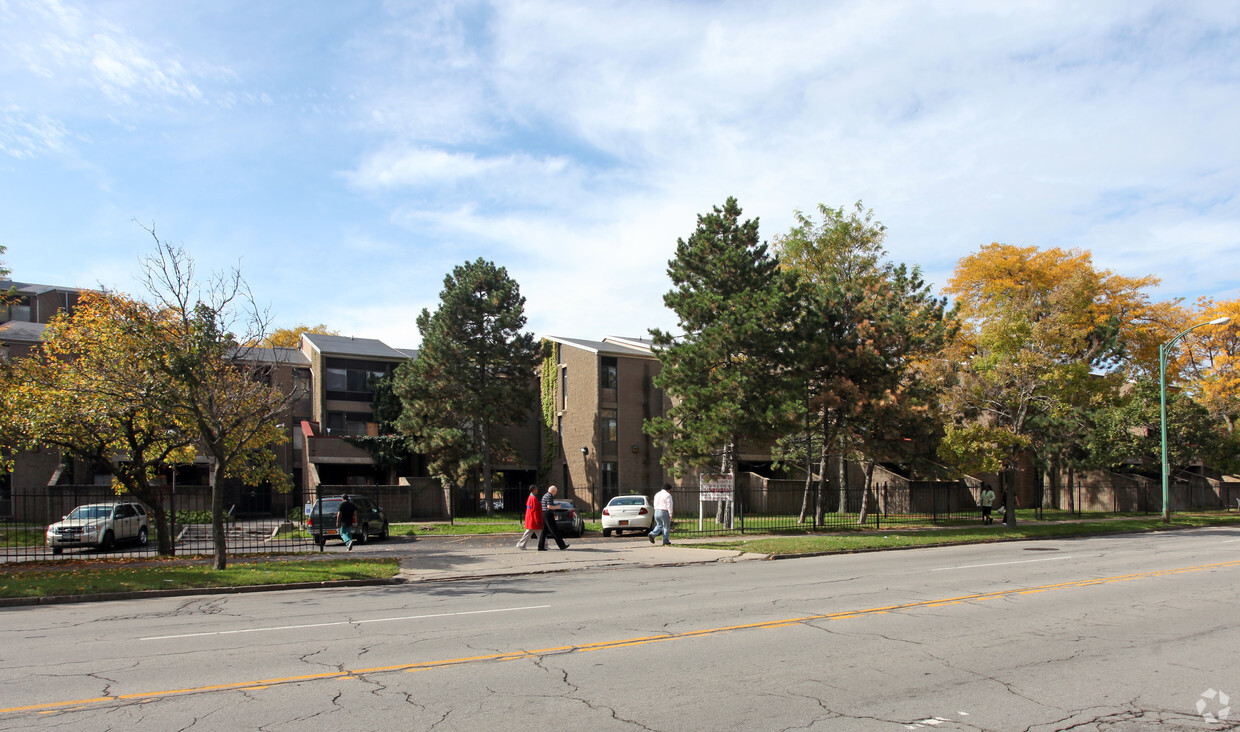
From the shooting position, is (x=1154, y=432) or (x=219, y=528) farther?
(x=1154, y=432)

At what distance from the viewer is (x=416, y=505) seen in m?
41.4

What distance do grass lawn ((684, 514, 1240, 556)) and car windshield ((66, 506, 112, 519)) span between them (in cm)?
1878

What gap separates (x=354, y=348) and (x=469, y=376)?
505 inches

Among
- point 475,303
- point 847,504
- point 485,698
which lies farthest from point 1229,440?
point 485,698

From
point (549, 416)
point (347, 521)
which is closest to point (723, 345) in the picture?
point (347, 521)

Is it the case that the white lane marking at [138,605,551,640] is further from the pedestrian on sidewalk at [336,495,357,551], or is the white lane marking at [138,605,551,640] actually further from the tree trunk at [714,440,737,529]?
the tree trunk at [714,440,737,529]

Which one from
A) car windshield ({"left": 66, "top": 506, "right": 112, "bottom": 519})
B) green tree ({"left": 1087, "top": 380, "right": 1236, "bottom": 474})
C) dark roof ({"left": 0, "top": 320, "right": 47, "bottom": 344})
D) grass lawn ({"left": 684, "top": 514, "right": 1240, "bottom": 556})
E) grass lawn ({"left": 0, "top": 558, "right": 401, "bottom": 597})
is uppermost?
dark roof ({"left": 0, "top": 320, "right": 47, "bottom": 344})

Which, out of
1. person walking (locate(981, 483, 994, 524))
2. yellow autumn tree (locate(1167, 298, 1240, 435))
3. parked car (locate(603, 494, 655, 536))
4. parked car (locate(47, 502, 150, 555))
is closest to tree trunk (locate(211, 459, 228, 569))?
parked car (locate(47, 502, 150, 555))

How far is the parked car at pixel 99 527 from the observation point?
23.9 metres

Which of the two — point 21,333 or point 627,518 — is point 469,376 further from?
point 21,333

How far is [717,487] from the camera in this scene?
27.7 meters

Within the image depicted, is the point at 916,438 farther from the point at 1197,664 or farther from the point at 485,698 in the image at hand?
the point at 485,698

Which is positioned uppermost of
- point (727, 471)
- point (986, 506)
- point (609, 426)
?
point (609, 426)

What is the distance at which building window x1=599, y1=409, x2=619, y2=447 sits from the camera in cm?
4353
